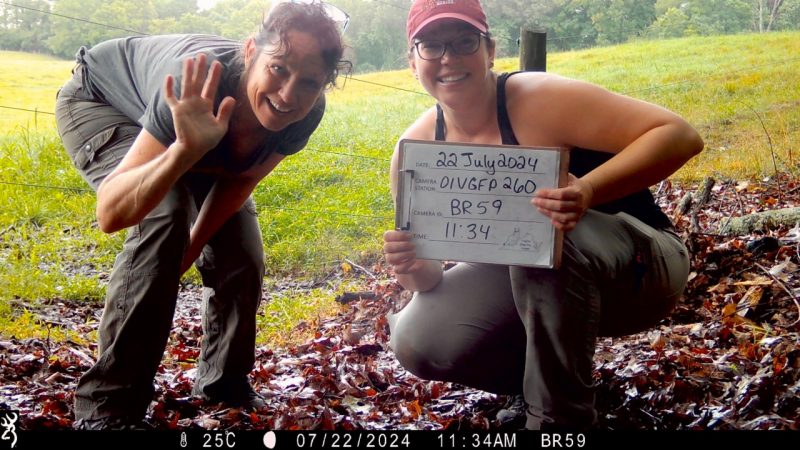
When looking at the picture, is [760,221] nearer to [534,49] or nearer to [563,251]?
[534,49]

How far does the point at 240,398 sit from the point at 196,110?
1.08 metres

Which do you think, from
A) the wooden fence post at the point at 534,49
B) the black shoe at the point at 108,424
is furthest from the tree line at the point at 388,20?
the black shoe at the point at 108,424

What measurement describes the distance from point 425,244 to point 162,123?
739mm

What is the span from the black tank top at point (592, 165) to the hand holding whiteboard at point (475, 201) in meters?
0.19

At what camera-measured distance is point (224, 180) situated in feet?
8.02

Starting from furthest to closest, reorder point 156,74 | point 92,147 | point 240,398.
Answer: point 240,398 → point 92,147 → point 156,74

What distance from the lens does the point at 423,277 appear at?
7.56 feet

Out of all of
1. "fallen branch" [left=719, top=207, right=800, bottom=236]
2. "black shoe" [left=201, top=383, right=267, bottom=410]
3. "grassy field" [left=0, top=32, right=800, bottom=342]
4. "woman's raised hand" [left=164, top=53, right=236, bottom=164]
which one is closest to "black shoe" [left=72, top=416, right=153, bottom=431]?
"black shoe" [left=201, top=383, right=267, bottom=410]

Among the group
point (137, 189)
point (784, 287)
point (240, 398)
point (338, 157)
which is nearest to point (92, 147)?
point (137, 189)

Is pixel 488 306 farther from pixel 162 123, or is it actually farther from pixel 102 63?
pixel 102 63

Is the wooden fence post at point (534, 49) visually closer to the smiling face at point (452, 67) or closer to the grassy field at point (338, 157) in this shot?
the grassy field at point (338, 157)

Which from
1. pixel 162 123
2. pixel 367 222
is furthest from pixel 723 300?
pixel 162 123

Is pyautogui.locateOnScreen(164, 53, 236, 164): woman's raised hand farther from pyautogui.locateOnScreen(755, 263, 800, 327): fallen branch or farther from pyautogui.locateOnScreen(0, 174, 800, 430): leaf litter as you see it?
pyautogui.locateOnScreen(755, 263, 800, 327): fallen branch

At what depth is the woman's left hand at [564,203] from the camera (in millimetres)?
1969
